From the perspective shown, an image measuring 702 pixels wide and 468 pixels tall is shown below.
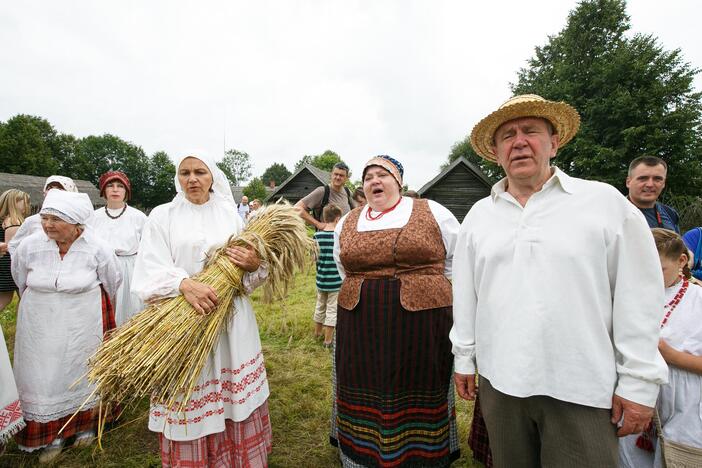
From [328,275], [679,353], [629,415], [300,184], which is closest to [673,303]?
[679,353]

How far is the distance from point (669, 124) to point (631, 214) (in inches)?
829

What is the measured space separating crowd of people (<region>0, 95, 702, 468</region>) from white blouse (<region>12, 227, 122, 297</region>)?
0.01 metres

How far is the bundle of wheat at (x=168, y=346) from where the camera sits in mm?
1740

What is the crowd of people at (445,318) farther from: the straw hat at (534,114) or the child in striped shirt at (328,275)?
the child in striped shirt at (328,275)

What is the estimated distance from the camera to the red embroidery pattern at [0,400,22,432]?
2.22 metres

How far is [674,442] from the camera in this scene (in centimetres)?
161

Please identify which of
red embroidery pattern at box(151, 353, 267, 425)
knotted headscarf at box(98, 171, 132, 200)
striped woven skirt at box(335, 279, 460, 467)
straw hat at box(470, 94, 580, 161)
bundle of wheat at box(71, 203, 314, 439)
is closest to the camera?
straw hat at box(470, 94, 580, 161)

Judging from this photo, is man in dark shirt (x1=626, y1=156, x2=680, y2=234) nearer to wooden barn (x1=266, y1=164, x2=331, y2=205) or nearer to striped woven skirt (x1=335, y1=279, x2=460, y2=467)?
striped woven skirt (x1=335, y1=279, x2=460, y2=467)

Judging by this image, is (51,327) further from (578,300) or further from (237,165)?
(237,165)

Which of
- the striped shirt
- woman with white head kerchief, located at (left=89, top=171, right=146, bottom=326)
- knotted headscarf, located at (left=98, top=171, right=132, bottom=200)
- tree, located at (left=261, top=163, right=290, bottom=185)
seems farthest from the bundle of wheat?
tree, located at (left=261, top=163, right=290, bottom=185)

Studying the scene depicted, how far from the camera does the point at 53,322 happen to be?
2.54m

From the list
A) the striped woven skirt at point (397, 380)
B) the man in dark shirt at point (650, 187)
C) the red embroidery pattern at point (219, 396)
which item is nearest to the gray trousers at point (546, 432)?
the striped woven skirt at point (397, 380)

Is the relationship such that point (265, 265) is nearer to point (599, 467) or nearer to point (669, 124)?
point (599, 467)

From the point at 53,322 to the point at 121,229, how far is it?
4.98 feet
